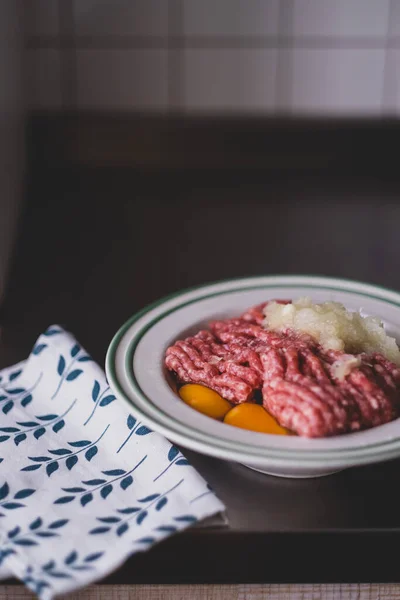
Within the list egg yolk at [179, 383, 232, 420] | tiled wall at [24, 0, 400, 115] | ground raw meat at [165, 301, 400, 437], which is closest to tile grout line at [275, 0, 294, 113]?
tiled wall at [24, 0, 400, 115]

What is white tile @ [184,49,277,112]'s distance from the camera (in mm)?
1700

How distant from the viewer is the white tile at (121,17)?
164 cm

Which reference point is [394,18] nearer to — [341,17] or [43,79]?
[341,17]

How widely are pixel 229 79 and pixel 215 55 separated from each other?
0.06 meters

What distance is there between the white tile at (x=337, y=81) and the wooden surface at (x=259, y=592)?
4.11ft

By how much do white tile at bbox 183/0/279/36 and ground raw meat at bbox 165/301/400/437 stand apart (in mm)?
987

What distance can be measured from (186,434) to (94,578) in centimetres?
15

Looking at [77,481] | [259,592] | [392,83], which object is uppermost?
[392,83]

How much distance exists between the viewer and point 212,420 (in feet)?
Answer: 2.39

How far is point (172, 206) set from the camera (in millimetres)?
1638

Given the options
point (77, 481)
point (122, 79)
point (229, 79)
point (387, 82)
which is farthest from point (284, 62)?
point (77, 481)

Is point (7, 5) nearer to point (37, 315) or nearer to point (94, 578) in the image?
point (37, 315)

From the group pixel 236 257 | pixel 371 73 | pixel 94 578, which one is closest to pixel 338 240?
pixel 236 257

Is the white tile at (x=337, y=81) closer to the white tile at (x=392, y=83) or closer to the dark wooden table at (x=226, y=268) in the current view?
the white tile at (x=392, y=83)
